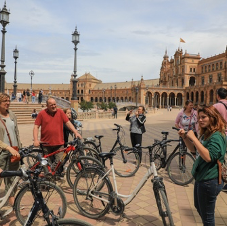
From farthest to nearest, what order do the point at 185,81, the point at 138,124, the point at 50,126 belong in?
the point at 185,81 < the point at 138,124 < the point at 50,126

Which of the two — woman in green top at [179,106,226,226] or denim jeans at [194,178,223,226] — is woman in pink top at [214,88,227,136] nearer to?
woman in green top at [179,106,226,226]

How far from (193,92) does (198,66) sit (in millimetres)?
12447

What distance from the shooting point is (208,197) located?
258 centimetres

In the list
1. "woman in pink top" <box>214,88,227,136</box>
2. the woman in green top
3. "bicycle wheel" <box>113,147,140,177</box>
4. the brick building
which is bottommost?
"bicycle wheel" <box>113,147,140,177</box>

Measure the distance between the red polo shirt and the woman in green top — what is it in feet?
9.99

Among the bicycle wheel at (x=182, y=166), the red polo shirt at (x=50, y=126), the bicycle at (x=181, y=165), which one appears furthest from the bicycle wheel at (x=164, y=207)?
the red polo shirt at (x=50, y=126)

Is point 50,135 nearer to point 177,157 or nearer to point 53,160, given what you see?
point 53,160

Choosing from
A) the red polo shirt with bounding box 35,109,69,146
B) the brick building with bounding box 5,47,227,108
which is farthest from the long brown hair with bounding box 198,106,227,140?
the brick building with bounding box 5,47,227,108

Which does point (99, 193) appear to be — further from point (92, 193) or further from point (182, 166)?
point (182, 166)

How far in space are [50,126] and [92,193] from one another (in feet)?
5.77

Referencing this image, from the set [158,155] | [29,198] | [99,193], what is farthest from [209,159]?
[158,155]

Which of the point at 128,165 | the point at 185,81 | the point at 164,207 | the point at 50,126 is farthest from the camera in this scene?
the point at 185,81

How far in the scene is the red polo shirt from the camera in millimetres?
4828

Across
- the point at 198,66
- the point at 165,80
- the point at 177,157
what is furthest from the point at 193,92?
the point at 177,157
